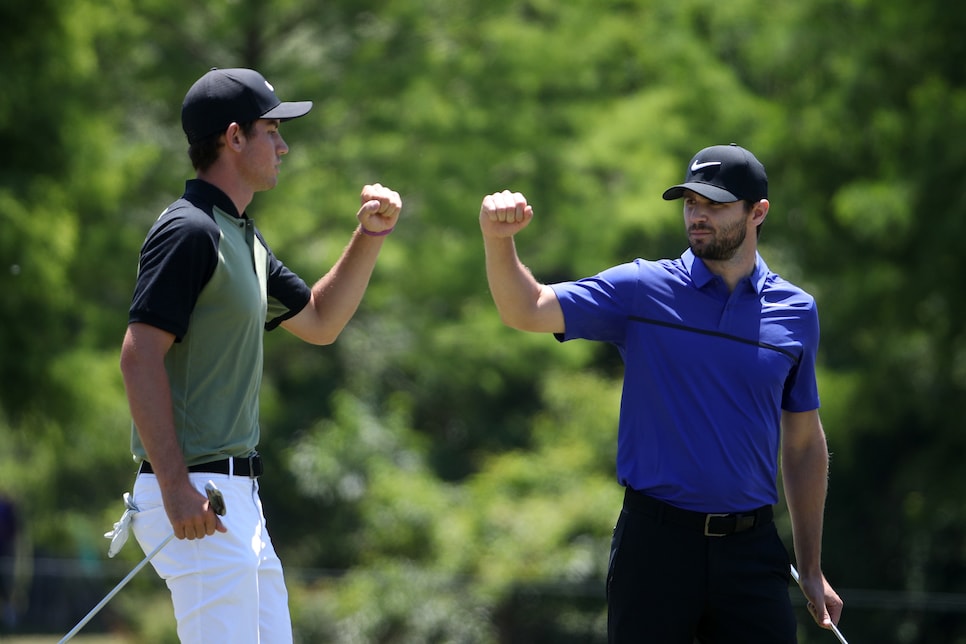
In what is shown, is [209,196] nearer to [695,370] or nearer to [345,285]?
[345,285]

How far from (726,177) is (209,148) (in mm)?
1371

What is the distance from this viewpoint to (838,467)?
12.1 meters

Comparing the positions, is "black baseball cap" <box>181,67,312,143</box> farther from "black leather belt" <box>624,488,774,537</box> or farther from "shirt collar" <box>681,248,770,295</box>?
"black leather belt" <box>624,488,774,537</box>

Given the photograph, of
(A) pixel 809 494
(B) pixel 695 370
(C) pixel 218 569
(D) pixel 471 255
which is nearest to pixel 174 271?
(C) pixel 218 569

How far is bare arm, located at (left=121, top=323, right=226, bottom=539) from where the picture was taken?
2.85 meters

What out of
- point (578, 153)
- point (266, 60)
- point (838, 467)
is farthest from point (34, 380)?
point (838, 467)

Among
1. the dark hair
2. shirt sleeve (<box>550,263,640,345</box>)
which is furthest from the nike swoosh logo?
the dark hair

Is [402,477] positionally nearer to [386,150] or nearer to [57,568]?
[386,150]

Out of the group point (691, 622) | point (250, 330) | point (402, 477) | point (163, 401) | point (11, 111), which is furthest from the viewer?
point (402, 477)

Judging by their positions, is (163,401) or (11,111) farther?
(11,111)

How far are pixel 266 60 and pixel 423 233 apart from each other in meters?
2.21

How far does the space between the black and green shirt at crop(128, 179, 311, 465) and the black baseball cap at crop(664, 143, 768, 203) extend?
1.16m

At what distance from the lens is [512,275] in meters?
3.34

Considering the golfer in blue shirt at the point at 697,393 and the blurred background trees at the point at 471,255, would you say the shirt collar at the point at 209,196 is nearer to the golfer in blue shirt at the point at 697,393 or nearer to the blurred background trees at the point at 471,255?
the golfer in blue shirt at the point at 697,393
